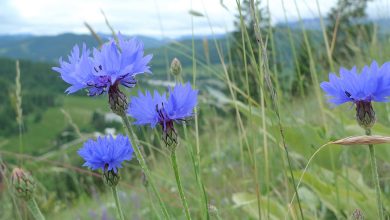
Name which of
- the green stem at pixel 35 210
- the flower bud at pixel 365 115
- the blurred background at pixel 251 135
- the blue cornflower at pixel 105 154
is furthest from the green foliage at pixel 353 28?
the green stem at pixel 35 210

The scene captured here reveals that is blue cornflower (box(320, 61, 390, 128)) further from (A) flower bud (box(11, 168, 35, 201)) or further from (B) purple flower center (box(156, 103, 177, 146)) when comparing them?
(A) flower bud (box(11, 168, 35, 201))

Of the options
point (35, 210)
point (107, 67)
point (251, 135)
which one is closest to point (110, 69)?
point (107, 67)

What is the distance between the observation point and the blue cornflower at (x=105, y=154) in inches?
32.4

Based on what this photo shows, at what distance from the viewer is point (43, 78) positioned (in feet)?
252

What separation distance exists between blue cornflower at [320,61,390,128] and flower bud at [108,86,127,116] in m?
0.32

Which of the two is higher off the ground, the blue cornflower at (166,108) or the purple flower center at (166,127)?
the blue cornflower at (166,108)

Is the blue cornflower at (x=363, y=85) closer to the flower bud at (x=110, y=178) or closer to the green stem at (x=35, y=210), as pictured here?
the flower bud at (x=110, y=178)

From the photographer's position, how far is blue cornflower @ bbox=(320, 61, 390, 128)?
31.3 inches

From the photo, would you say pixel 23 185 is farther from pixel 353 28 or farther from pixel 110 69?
pixel 353 28

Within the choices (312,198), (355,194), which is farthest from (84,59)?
(312,198)

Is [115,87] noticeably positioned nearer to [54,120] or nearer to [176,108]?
[176,108]

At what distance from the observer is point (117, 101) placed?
73 cm

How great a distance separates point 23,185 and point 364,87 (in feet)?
1.93

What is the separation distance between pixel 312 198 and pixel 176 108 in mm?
1079
